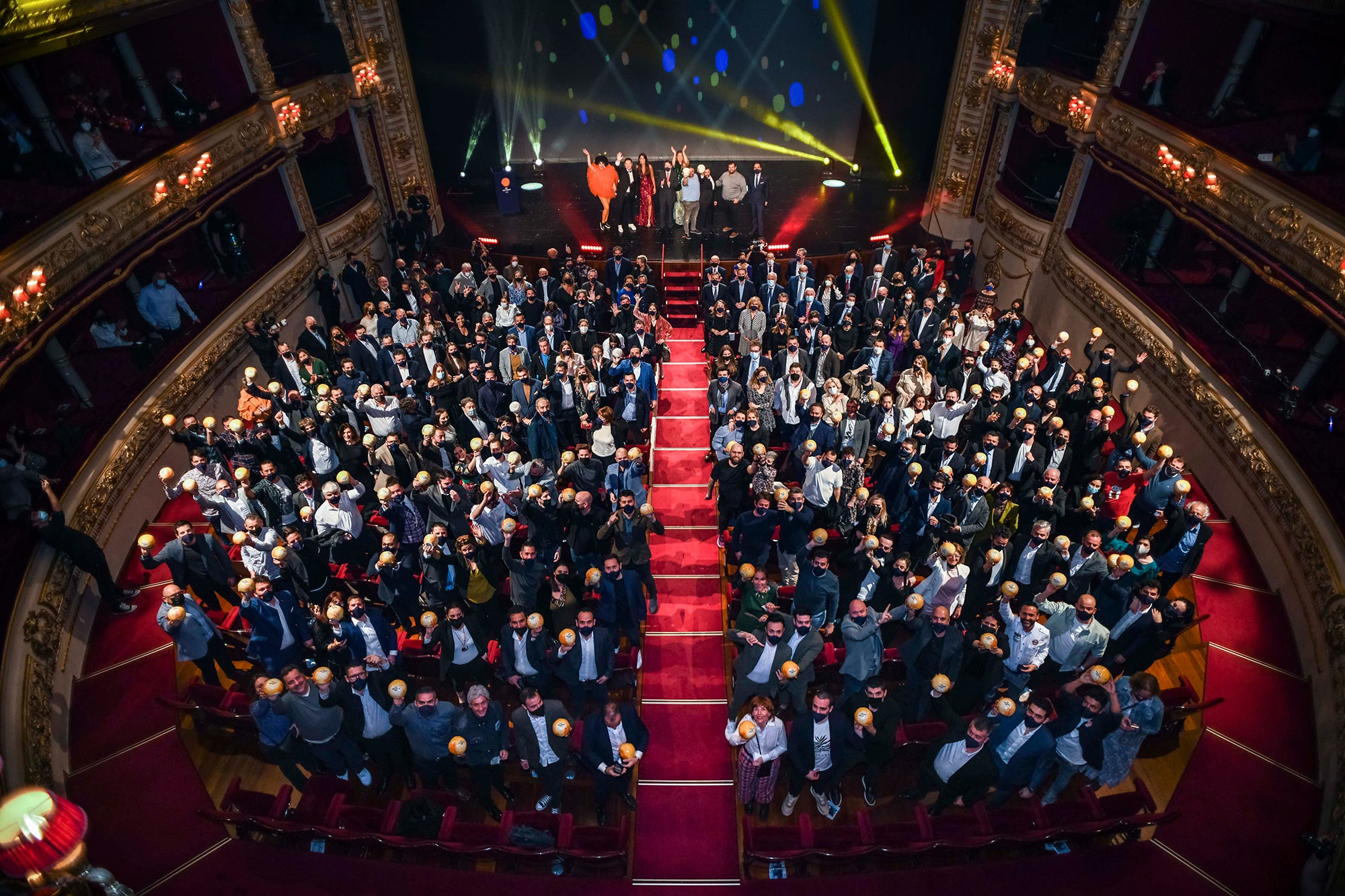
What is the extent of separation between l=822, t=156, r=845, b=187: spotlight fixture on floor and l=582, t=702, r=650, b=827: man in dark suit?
13.7 metres

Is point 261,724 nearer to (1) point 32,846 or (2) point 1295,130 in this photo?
(1) point 32,846

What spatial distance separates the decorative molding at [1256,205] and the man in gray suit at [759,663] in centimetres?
667

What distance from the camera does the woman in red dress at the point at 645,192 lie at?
13.8 metres

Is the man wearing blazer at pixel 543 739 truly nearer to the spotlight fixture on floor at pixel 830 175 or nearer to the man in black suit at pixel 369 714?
the man in black suit at pixel 369 714

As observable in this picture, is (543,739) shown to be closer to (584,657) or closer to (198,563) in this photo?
(584,657)

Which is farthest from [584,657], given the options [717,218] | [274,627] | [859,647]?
[717,218]

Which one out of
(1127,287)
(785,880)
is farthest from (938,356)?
(785,880)

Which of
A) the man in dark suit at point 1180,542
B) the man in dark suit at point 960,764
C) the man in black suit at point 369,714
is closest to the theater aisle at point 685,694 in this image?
the man in dark suit at point 960,764

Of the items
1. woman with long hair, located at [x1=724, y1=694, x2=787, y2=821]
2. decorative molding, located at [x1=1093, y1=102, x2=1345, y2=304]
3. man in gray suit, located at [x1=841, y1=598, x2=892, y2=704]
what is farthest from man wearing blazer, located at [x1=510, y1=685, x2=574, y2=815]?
decorative molding, located at [x1=1093, y1=102, x2=1345, y2=304]

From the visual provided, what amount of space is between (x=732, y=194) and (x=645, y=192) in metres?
1.75

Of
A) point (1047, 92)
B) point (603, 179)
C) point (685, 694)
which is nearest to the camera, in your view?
point (685, 694)

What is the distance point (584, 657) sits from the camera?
6.07 meters

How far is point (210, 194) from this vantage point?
32.1ft

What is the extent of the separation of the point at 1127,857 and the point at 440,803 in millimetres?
5725
